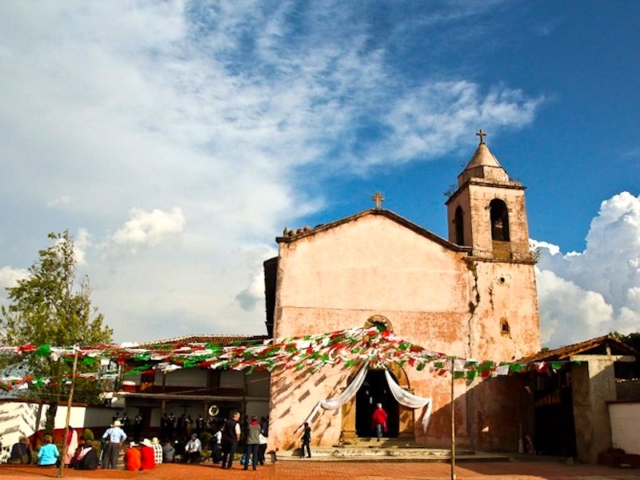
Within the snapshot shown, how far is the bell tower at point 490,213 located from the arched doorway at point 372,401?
6.21 m

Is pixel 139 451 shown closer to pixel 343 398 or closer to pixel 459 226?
pixel 343 398

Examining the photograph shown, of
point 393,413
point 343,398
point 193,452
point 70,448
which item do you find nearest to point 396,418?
point 393,413

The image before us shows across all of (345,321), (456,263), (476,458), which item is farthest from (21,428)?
(456,263)

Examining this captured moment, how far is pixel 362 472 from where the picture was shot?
1484cm

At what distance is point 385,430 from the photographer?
1923cm

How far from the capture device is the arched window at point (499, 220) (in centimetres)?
2303

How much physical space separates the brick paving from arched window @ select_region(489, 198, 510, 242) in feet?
30.2

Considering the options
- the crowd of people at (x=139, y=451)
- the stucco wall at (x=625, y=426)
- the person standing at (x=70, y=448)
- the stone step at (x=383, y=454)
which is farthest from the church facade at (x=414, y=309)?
the person standing at (x=70, y=448)

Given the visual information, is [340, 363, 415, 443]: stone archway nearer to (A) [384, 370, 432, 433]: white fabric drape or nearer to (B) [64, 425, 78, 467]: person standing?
(A) [384, 370, 432, 433]: white fabric drape

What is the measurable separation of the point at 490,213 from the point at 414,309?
18.9 ft

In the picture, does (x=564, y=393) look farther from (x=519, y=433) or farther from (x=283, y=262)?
(x=283, y=262)

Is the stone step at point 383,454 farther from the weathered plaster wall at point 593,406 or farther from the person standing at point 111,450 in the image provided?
the person standing at point 111,450

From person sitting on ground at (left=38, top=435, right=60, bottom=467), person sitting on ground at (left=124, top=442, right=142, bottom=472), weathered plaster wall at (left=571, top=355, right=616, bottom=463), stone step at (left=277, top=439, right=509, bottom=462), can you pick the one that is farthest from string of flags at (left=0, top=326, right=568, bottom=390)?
stone step at (left=277, top=439, right=509, bottom=462)

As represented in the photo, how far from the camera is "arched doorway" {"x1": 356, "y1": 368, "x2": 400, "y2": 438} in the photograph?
2053 cm
